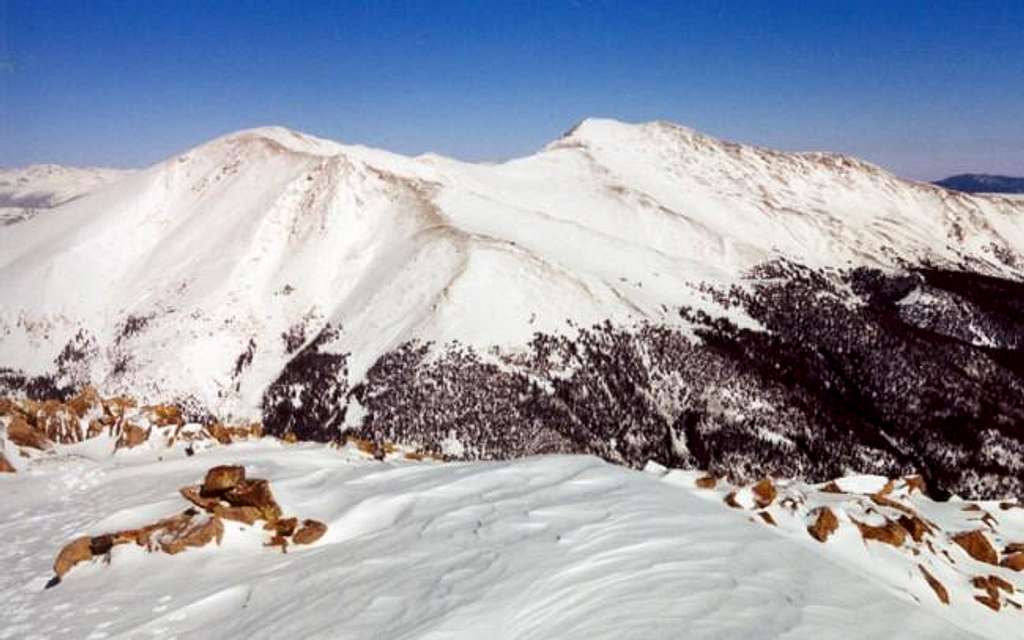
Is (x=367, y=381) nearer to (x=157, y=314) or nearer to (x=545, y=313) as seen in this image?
(x=545, y=313)

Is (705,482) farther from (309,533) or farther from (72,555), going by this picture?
(72,555)

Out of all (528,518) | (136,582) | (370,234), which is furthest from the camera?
(370,234)

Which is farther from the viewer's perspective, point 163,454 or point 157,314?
point 157,314

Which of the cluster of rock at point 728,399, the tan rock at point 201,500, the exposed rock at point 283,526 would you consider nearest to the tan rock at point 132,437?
the tan rock at point 201,500

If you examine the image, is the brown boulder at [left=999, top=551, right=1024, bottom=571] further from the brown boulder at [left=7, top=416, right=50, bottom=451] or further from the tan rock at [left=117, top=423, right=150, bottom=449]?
the brown boulder at [left=7, top=416, right=50, bottom=451]

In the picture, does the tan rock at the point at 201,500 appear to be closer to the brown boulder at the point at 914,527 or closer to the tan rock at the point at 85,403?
the tan rock at the point at 85,403

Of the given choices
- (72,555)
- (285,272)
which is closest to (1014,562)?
(72,555)

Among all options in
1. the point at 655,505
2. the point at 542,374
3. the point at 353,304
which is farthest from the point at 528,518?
the point at 353,304
